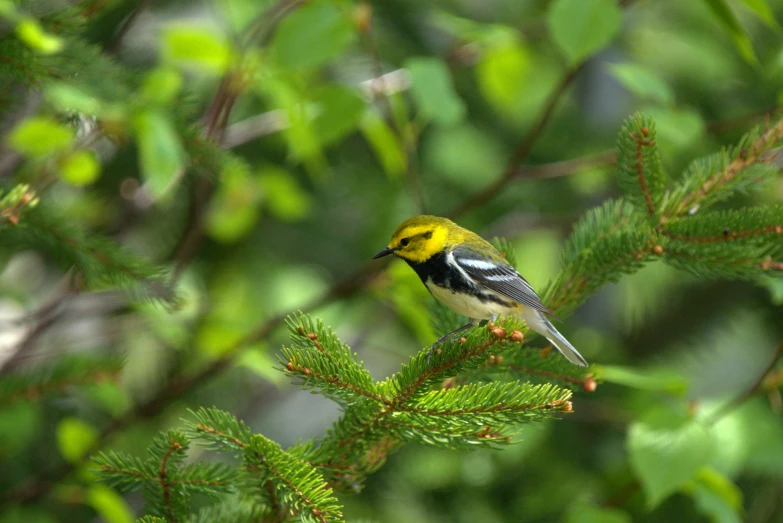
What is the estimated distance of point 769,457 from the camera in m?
1.86

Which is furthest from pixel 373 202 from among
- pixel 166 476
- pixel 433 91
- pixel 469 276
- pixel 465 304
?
pixel 166 476

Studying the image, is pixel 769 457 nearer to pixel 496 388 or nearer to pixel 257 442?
pixel 496 388

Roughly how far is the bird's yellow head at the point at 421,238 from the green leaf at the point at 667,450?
0.61 metres

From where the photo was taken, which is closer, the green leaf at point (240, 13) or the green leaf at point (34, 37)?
the green leaf at point (34, 37)

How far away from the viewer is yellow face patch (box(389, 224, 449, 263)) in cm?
180

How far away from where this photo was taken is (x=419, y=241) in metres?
1.81

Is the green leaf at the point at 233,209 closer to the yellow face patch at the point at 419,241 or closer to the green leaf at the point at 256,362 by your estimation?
the green leaf at the point at 256,362

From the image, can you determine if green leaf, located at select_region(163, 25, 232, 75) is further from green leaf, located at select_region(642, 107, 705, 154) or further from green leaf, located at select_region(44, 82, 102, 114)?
green leaf, located at select_region(642, 107, 705, 154)

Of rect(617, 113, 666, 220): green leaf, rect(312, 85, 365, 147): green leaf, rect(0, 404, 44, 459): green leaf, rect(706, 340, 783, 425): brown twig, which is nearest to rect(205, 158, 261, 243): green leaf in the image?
rect(312, 85, 365, 147): green leaf

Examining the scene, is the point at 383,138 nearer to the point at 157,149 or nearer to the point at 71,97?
the point at 157,149

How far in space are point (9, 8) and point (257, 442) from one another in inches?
32.8

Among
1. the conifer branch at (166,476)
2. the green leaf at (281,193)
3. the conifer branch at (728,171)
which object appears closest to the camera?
the conifer branch at (166,476)

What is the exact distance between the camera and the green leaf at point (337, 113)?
1.87 m

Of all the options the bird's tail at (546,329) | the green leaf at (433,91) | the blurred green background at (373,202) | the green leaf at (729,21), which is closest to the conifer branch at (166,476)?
the blurred green background at (373,202)
